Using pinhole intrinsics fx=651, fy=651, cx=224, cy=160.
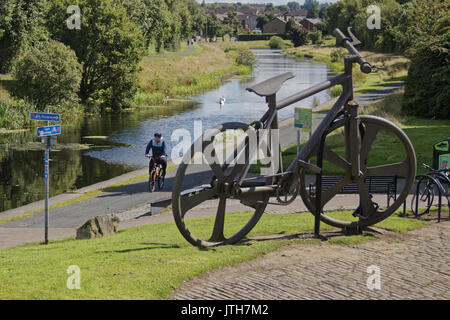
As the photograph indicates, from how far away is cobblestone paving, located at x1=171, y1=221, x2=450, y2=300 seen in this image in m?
7.29

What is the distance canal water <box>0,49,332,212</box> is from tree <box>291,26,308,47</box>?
9249cm

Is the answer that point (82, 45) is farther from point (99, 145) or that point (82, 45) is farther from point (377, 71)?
A: point (377, 71)

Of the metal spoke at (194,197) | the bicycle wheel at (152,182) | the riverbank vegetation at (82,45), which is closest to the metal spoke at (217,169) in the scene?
the metal spoke at (194,197)

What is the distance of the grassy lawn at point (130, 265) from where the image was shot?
7008 millimetres

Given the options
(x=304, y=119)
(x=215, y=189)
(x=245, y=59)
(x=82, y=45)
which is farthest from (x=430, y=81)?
(x=245, y=59)

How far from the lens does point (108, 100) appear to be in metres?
49.9

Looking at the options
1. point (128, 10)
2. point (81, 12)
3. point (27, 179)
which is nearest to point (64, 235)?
point (27, 179)

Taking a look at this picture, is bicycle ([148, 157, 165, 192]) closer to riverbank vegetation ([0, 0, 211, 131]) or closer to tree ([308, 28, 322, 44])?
riverbank vegetation ([0, 0, 211, 131])

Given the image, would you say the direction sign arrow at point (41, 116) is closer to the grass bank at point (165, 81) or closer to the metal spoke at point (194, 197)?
the metal spoke at point (194, 197)

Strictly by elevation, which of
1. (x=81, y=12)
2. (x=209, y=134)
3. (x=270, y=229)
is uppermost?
(x=81, y=12)

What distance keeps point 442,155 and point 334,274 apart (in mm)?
7028

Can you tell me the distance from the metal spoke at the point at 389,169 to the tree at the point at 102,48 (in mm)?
41124
